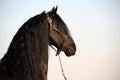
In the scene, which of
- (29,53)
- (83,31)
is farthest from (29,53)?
(83,31)

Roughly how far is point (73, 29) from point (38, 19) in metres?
1.05

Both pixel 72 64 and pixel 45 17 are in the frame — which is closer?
pixel 45 17

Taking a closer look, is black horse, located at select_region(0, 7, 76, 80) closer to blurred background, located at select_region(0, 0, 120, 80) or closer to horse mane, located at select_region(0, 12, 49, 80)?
horse mane, located at select_region(0, 12, 49, 80)

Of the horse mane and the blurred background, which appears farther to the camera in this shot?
the blurred background

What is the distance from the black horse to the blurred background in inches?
37.0

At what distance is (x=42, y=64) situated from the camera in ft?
2.68

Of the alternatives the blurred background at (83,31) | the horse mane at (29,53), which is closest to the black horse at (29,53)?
the horse mane at (29,53)

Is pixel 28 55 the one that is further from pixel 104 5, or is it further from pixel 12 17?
pixel 104 5

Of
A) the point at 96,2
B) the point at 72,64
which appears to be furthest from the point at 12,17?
the point at 96,2

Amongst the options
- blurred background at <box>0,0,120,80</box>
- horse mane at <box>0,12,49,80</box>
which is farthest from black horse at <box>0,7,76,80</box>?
blurred background at <box>0,0,120,80</box>

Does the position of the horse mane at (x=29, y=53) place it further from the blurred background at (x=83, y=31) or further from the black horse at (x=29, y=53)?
the blurred background at (x=83, y=31)

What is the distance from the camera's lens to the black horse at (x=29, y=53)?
0.76 meters

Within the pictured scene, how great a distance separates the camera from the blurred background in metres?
1.80

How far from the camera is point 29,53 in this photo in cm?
78
